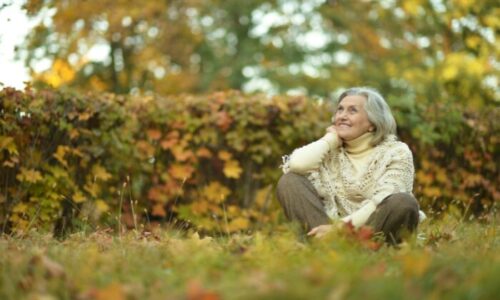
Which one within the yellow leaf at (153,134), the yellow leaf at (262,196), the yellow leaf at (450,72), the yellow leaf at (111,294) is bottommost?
the yellow leaf at (262,196)

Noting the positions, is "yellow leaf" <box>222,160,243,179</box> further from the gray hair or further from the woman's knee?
the woman's knee

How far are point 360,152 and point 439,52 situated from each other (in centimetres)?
972

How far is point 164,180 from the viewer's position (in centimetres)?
597

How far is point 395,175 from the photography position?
153 inches

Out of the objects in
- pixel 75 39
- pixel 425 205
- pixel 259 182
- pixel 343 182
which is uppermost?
pixel 75 39

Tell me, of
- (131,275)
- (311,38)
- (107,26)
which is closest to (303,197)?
(131,275)

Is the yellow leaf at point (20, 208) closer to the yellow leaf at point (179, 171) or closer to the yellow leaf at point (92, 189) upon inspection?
the yellow leaf at point (92, 189)

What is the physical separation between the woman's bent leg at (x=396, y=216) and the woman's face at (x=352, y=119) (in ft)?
2.06

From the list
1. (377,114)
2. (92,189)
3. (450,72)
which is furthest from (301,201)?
(450,72)

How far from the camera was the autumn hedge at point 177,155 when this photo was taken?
5121mm

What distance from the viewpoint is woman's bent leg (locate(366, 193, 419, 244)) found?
3.60 m

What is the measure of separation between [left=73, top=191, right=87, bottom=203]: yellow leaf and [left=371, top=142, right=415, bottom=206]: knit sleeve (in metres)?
2.56

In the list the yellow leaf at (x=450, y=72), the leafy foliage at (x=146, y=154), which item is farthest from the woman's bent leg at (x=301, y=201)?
the yellow leaf at (x=450, y=72)

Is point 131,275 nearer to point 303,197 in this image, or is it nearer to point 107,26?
point 303,197
